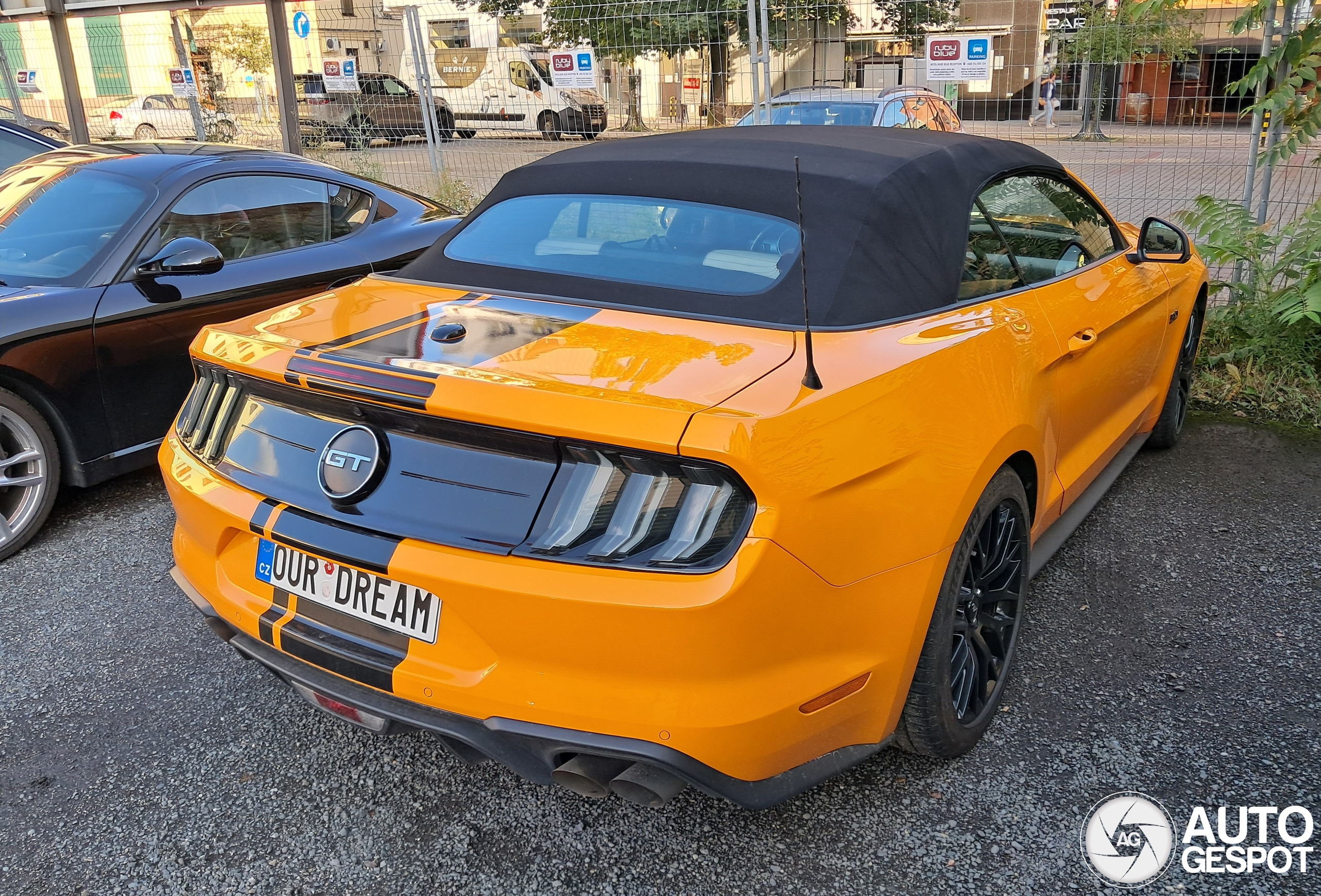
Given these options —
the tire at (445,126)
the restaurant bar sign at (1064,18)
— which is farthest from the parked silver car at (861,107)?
the tire at (445,126)

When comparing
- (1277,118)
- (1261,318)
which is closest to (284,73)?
(1277,118)

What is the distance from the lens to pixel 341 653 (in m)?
2.08

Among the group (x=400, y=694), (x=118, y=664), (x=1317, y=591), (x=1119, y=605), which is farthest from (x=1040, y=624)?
(x=118, y=664)

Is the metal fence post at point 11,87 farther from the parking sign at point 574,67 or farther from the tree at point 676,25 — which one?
the parking sign at point 574,67

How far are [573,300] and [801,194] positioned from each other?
66 cm

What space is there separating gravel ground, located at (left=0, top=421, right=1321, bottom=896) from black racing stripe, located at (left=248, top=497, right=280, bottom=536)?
0.76m

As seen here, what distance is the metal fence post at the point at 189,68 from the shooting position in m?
11.7

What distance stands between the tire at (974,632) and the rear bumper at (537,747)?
0.19 metres

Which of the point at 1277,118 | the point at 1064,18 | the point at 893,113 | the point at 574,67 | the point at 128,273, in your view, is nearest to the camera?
the point at 128,273

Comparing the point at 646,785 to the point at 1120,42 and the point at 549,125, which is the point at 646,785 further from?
the point at 549,125

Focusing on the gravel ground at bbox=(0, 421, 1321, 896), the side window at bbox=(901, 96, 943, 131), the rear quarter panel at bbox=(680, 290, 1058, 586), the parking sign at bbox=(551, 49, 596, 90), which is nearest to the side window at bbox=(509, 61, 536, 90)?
the parking sign at bbox=(551, 49, 596, 90)

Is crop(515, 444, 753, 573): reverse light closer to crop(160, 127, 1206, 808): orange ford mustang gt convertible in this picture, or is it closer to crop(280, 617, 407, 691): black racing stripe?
crop(160, 127, 1206, 808): orange ford mustang gt convertible

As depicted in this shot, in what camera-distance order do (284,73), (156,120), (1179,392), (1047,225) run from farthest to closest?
(156,120), (284,73), (1179,392), (1047,225)

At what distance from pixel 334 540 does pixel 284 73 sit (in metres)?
10.1
